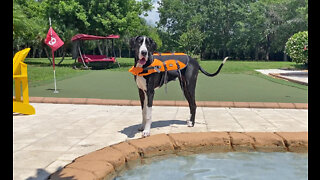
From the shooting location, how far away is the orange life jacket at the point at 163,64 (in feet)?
14.8

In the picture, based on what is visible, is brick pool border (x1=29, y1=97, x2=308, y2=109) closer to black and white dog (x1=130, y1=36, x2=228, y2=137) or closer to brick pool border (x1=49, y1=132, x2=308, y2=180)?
black and white dog (x1=130, y1=36, x2=228, y2=137)

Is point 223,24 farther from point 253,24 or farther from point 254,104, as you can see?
point 254,104

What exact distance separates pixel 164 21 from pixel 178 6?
3.58 metres

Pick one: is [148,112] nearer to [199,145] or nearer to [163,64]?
[163,64]

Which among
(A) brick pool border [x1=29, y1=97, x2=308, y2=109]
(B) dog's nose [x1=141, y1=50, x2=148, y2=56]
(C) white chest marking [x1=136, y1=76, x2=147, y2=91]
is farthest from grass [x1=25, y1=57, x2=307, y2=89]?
(B) dog's nose [x1=141, y1=50, x2=148, y2=56]

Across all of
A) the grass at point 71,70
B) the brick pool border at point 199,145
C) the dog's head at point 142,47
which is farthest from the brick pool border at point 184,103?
the grass at point 71,70

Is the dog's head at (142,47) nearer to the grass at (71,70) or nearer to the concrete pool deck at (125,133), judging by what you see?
the concrete pool deck at (125,133)

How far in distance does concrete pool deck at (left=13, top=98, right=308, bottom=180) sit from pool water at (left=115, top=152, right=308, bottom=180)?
16 cm

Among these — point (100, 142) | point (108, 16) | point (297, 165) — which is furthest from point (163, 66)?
point (108, 16)

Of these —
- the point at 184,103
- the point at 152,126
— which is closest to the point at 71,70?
the point at 184,103

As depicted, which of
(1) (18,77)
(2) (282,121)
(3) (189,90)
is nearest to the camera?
(3) (189,90)

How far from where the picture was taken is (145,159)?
372 centimetres

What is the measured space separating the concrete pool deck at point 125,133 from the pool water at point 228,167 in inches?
6.5

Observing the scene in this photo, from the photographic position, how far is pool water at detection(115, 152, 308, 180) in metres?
3.30
